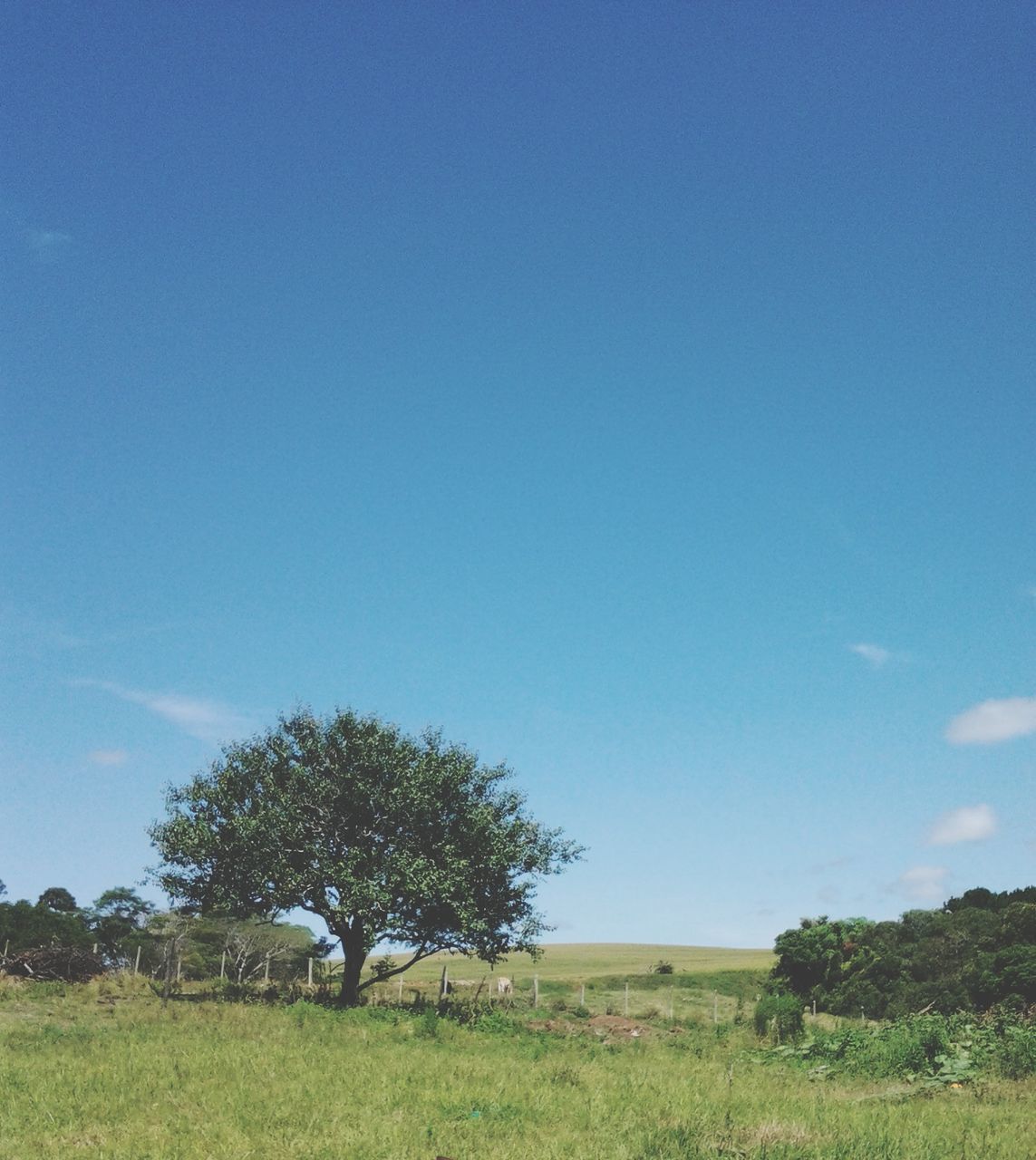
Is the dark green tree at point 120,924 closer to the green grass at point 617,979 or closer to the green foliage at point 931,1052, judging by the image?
the green grass at point 617,979

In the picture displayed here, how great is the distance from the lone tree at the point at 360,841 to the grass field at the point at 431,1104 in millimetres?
12190

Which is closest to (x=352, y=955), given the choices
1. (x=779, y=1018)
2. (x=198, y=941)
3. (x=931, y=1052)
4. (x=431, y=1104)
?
(x=779, y=1018)

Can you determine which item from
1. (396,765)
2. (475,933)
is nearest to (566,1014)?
(475,933)

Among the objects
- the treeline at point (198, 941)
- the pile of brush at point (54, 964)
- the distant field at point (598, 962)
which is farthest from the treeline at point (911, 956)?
the pile of brush at point (54, 964)

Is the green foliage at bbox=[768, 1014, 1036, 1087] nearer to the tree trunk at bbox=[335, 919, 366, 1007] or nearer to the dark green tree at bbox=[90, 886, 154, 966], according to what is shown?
the tree trunk at bbox=[335, 919, 366, 1007]

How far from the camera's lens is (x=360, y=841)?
39.1m

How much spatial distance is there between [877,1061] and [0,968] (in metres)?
41.4

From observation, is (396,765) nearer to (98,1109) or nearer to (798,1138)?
(98,1109)

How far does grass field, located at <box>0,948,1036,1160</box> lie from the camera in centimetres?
1141

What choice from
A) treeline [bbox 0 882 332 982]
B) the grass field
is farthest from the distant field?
the grass field

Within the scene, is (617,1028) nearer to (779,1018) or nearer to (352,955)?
(779,1018)

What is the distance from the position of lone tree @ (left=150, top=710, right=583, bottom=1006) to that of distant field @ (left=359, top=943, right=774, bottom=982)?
44.4 m

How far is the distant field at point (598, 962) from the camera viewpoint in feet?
316

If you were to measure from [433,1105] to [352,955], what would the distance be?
2704cm
